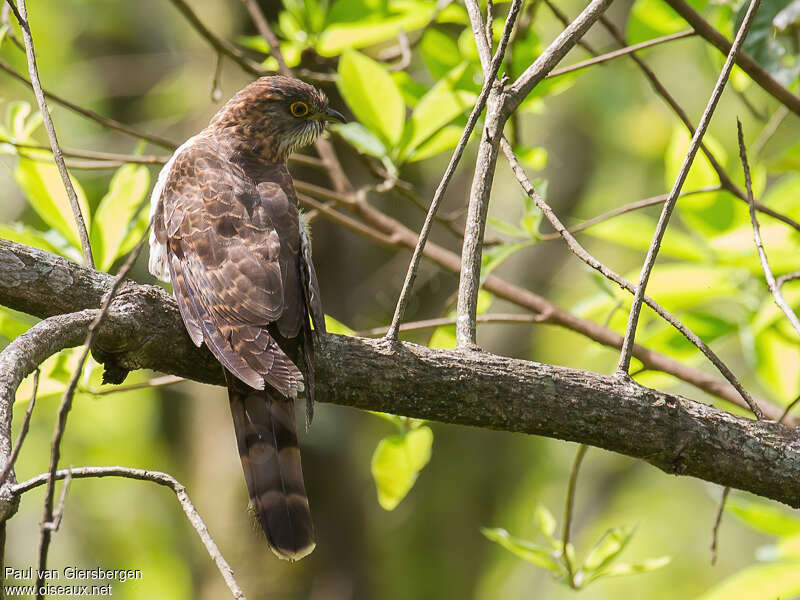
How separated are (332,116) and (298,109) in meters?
0.15

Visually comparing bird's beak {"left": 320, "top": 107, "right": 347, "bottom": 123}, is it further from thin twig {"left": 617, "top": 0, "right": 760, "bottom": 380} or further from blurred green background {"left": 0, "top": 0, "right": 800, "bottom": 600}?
thin twig {"left": 617, "top": 0, "right": 760, "bottom": 380}

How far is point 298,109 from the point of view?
4.09 metres

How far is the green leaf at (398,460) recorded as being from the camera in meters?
3.15

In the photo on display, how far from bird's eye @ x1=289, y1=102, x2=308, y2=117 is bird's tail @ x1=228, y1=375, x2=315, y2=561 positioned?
180 cm

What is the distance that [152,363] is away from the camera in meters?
2.25

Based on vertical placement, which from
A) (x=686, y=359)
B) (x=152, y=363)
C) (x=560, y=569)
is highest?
(x=686, y=359)

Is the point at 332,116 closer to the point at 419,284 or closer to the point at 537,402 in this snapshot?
the point at 537,402

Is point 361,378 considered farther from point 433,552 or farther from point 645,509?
point 645,509

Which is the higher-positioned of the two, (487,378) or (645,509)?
(645,509)

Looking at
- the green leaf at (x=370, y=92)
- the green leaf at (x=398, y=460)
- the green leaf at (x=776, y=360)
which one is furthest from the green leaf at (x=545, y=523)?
the green leaf at (x=370, y=92)

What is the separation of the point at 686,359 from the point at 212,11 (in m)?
4.17

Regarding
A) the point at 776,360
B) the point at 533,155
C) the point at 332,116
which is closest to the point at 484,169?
the point at 533,155

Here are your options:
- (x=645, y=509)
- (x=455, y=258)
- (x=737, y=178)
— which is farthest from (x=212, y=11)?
(x=645, y=509)

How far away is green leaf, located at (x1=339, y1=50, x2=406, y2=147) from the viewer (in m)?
3.34
